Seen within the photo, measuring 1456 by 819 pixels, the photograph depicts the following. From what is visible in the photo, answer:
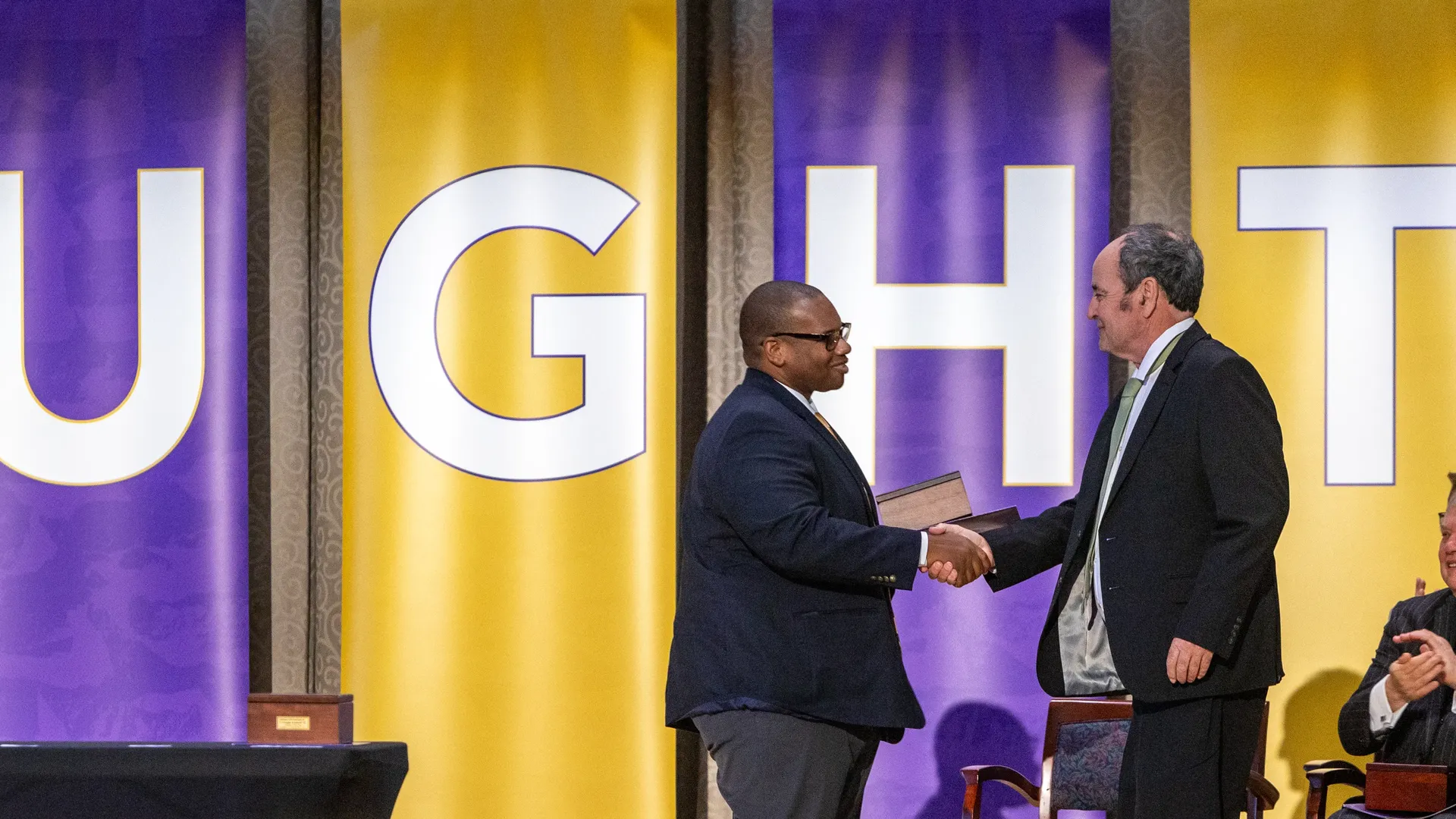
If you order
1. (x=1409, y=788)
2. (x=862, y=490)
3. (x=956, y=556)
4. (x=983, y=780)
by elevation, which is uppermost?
(x=862, y=490)

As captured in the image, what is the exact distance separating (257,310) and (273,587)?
92 cm

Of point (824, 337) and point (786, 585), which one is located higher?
point (824, 337)

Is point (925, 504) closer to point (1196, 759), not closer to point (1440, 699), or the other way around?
point (1196, 759)

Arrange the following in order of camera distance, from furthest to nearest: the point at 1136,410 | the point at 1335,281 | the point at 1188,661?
the point at 1335,281, the point at 1136,410, the point at 1188,661

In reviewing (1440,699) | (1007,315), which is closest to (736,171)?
(1007,315)

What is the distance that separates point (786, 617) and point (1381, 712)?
1492mm

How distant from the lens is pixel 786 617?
255 cm

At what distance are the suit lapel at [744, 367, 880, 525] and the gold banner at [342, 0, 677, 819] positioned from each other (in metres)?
1.50

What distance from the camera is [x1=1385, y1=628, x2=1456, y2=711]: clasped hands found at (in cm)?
289

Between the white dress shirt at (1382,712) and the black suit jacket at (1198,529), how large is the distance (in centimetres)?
94

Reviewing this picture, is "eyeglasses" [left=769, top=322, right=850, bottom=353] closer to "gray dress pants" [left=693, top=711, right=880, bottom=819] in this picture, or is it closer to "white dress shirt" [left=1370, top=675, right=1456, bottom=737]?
"gray dress pants" [left=693, top=711, right=880, bottom=819]

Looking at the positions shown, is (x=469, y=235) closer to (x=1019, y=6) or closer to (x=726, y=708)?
(x=1019, y=6)

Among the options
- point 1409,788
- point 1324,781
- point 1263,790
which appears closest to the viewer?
point 1409,788

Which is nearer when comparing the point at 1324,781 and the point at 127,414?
the point at 1324,781
